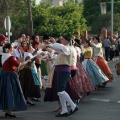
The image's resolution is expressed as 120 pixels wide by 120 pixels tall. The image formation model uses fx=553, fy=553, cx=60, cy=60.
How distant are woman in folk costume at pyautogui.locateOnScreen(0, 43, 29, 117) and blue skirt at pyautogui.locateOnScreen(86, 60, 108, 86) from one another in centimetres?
525

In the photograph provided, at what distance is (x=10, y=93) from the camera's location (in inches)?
451

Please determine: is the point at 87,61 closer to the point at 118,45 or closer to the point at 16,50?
the point at 16,50

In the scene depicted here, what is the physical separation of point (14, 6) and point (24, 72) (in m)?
34.2

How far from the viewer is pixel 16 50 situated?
1479cm

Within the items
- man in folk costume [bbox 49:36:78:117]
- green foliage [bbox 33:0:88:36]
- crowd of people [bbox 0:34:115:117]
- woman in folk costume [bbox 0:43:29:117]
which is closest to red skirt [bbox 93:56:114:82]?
crowd of people [bbox 0:34:115:117]

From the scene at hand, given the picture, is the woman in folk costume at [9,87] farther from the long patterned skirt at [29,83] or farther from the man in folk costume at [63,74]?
the long patterned skirt at [29,83]

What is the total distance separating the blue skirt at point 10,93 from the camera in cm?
1144

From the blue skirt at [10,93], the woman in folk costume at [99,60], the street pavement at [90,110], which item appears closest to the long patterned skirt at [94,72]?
the street pavement at [90,110]

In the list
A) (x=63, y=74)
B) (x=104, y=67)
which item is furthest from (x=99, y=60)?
(x=63, y=74)

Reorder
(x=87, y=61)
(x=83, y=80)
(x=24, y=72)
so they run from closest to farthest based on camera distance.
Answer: (x=24, y=72)
(x=83, y=80)
(x=87, y=61)

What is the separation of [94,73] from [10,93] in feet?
18.2

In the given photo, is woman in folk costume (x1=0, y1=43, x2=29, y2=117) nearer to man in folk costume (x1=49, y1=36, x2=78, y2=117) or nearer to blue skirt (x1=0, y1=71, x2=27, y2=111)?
blue skirt (x1=0, y1=71, x2=27, y2=111)

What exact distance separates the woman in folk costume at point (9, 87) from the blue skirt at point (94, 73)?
A: 5.25 m

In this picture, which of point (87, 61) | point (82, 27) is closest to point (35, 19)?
point (82, 27)
